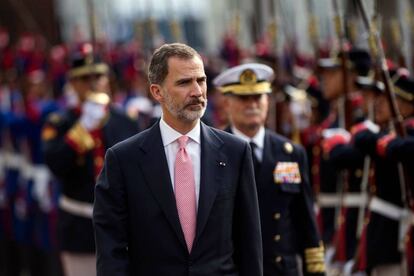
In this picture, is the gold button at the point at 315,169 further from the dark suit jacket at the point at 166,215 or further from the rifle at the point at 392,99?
the dark suit jacket at the point at 166,215

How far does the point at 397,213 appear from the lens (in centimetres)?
747

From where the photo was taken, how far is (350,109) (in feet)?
28.1

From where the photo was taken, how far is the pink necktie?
17.2ft

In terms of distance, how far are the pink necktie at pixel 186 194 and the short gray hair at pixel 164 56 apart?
0.37m

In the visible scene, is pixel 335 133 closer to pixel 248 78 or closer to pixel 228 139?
pixel 248 78

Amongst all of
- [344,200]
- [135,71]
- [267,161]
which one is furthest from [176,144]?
[135,71]

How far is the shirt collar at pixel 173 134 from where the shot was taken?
535cm

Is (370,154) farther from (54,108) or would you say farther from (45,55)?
(45,55)

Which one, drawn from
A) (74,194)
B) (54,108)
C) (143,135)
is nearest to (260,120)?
(143,135)

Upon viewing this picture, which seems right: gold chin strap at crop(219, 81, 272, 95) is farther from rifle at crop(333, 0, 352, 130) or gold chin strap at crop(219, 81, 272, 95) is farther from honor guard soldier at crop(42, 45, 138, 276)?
honor guard soldier at crop(42, 45, 138, 276)

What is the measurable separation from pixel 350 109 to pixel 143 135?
343 centimetres

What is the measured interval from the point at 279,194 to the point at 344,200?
2248 mm

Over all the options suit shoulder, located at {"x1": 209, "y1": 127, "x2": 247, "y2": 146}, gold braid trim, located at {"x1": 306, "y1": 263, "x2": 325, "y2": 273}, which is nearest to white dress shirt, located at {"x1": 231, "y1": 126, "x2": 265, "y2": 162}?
gold braid trim, located at {"x1": 306, "y1": 263, "x2": 325, "y2": 273}

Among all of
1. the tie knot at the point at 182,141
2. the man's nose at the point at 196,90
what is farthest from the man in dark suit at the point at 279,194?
the man's nose at the point at 196,90
